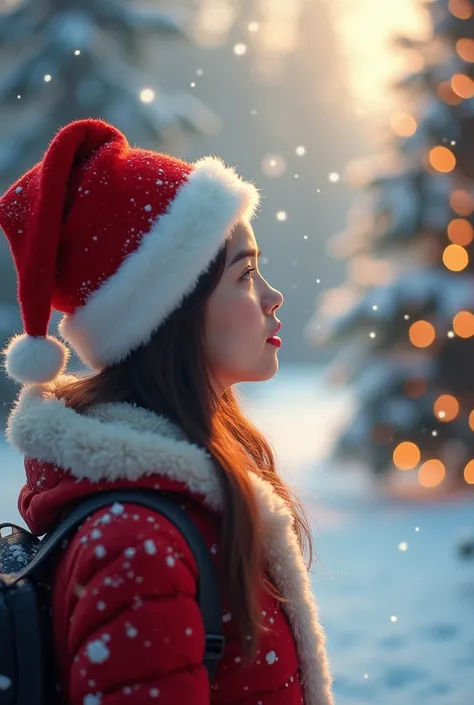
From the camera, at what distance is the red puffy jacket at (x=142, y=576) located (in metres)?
0.72

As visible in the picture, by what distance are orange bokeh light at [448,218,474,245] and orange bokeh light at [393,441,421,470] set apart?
2.66 feet

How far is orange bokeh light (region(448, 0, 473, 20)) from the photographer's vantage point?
296cm

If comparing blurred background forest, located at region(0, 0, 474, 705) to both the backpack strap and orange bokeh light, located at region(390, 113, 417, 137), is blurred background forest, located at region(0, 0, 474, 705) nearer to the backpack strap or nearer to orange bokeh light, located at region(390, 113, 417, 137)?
orange bokeh light, located at region(390, 113, 417, 137)

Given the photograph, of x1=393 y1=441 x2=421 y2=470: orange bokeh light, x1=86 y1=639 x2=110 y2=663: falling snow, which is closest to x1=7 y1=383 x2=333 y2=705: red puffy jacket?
x1=86 y1=639 x2=110 y2=663: falling snow

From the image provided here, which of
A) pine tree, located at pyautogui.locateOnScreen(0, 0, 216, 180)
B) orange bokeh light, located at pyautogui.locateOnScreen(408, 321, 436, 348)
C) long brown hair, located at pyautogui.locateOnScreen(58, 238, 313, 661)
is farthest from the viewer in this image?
orange bokeh light, located at pyautogui.locateOnScreen(408, 321, 436, 348)

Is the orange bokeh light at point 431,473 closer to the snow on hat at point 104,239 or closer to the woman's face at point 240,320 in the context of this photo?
the woman's face at point 240,320

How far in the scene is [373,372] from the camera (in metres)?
3.13

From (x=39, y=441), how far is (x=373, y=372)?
238cm

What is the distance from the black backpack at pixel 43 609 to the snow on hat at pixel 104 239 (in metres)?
0.23

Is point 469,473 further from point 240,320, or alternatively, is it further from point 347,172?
point 240,320

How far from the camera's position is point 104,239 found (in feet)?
3.10

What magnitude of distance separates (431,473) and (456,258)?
→ 84 centimetres

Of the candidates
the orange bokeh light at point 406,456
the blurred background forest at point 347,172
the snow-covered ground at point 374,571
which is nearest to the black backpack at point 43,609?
the snow-covered ground at point 374,571

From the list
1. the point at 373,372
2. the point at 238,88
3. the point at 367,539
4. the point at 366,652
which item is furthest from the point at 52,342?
the point at 238,88
